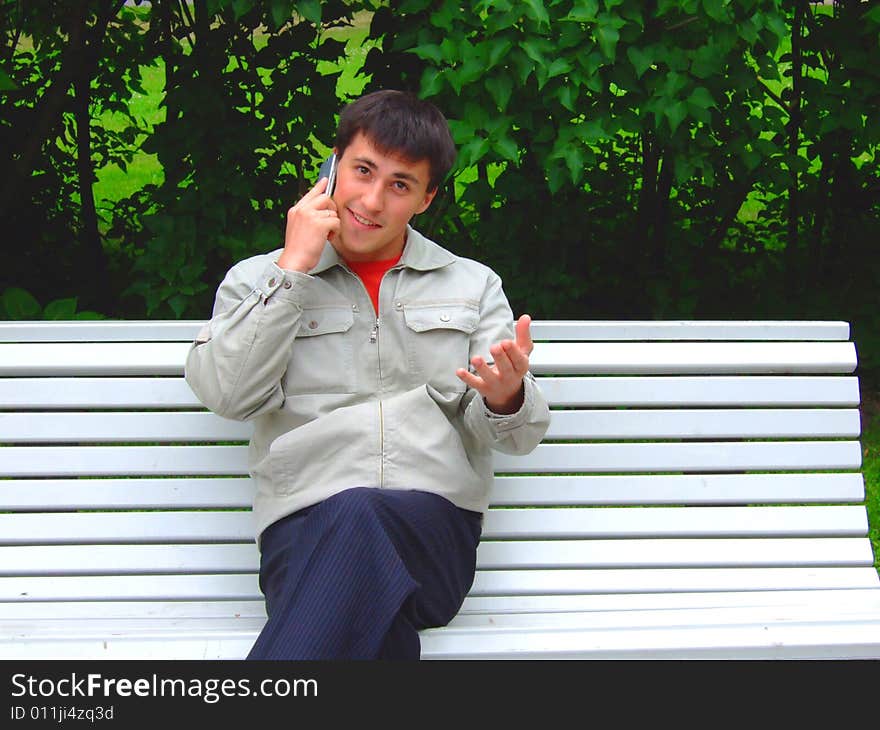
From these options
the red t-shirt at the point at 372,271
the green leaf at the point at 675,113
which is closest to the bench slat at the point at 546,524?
the red t-shirt at the point at 372,271

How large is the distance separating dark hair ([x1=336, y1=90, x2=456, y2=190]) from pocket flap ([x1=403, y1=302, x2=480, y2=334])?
0.27 m

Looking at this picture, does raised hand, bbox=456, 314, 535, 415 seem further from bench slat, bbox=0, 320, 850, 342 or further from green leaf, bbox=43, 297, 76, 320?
green leaf, bbox=43, 297, 76, 320

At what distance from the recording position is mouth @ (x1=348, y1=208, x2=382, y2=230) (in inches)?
100

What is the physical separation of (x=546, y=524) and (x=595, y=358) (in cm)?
43

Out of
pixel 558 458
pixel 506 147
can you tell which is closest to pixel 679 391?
pixel 558 458

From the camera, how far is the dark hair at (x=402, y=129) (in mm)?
2537

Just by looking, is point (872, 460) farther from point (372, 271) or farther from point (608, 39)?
point (372, 271)

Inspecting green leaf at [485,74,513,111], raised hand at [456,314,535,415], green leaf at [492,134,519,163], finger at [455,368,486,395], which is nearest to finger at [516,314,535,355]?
raised hand at [456,314,535,415]

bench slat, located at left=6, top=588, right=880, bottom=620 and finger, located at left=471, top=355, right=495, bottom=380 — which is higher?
finger, located at left=471, top=355, right=495, bottom=380

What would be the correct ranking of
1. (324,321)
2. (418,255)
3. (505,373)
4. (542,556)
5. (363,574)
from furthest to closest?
(542,556), (418,255), (324,321), (505,373), (363,574)

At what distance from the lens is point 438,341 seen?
2633 mm

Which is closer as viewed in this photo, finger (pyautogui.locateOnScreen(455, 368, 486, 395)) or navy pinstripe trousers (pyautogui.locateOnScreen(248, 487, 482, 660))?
navy pinstripe trousers (pyautogui.locateOnScreen(248, 487, 482, 660))

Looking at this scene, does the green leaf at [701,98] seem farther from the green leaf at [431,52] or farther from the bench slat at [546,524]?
the bench slat at [546,524]
